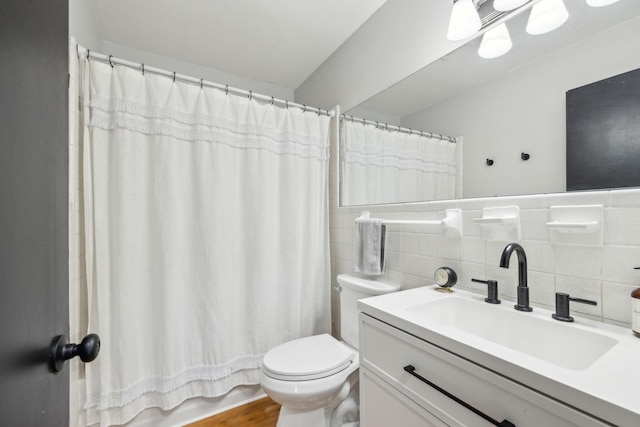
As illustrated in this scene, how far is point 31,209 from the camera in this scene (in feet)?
1.33

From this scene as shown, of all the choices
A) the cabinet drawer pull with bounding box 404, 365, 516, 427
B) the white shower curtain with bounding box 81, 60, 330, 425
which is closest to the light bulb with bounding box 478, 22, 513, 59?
the white shower curtain with bounding box 81, 60, 330, 425

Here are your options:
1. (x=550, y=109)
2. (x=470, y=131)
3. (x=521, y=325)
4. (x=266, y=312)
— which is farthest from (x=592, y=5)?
(x=266, y=312)

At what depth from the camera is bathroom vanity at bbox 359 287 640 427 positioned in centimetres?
A: 48

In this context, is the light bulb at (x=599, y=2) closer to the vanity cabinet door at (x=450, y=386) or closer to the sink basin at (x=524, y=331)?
the sink basin at (x=524, y=331)

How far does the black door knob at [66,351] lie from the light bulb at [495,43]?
60.6 inches

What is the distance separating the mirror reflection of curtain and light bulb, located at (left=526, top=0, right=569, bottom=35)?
1.43 feet

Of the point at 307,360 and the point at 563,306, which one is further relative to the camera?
the point at 307,360

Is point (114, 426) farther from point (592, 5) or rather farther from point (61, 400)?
point (592, 5)

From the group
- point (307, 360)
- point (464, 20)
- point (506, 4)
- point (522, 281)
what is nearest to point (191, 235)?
point (307, 360)

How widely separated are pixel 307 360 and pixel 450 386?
783mm

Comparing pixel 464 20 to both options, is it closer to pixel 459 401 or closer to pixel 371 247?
pixel 371 247

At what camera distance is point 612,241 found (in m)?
0.74

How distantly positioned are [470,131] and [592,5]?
0.48 metres

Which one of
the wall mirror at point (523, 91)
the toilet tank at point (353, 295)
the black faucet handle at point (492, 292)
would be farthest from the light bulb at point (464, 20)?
the toilet tank at point (353, 295)
